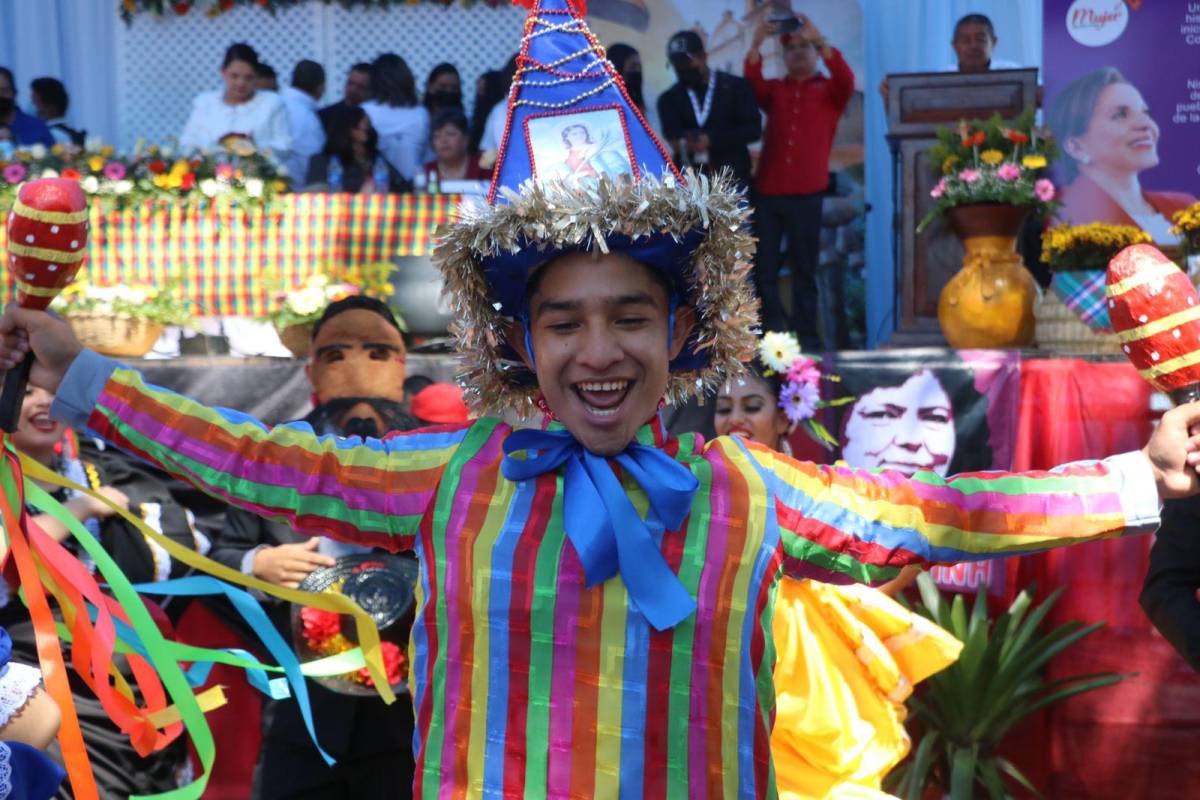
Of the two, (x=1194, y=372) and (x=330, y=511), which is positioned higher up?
(x=1194, y=372)

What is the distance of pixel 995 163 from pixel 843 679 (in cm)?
244

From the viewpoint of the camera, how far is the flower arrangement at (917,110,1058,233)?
588 cm

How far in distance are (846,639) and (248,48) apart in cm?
621

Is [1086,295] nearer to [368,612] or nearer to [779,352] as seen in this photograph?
[779,352]

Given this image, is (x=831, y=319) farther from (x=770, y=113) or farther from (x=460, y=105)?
(x=460, y=105)

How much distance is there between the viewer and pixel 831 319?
9.12 meters

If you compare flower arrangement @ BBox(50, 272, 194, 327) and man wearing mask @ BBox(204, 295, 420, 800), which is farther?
flower arrangement @ BBox(50, 272, 194, 327)

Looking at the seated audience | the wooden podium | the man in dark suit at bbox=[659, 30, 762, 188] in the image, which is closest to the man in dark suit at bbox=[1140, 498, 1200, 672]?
the wooden podium

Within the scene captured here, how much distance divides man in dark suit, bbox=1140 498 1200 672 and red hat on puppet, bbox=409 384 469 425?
225 centimetres

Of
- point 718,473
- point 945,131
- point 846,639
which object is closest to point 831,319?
point 945,131

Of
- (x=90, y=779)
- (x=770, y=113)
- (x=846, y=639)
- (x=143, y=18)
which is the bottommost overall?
(x=846, y=639)

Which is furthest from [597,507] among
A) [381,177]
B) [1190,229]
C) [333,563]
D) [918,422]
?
[381,177]

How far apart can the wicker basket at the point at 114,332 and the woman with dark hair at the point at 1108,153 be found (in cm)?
407

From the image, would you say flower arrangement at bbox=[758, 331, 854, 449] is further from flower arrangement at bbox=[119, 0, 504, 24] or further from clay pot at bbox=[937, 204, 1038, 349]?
flower arrangement at bbox=[119, 0, 504, 24]
